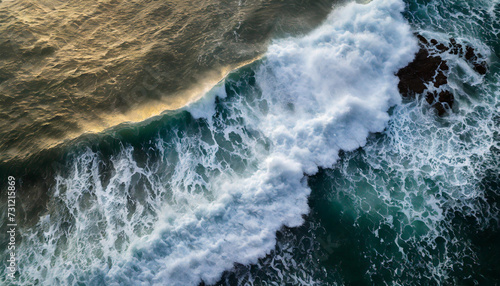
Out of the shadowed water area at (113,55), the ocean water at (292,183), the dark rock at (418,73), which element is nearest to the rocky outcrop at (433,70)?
the dark rock at (418,73)

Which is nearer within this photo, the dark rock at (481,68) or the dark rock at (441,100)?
the dark rock at (441,100)

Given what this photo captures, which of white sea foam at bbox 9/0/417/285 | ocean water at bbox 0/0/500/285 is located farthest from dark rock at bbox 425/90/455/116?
white sea foam at bbox 9/0/417/285

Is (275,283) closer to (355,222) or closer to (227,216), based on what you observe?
(227,216)

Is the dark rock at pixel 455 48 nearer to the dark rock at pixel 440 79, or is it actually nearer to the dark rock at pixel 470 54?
the dark rock at pixel 470 54

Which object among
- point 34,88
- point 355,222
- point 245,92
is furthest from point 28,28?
point 355,222

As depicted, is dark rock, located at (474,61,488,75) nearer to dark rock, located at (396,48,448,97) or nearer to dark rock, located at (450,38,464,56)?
dark rock, located at (450,38,464,56)
